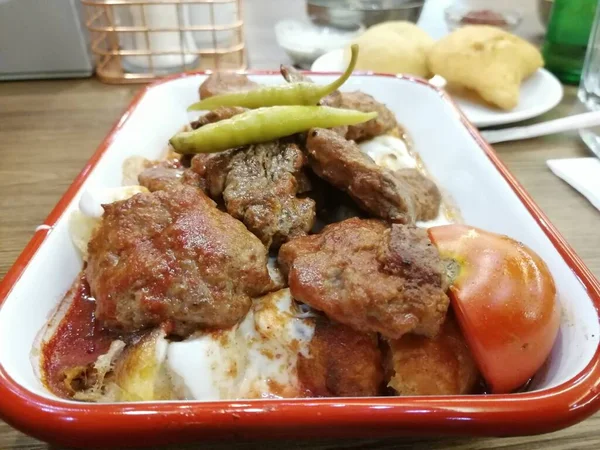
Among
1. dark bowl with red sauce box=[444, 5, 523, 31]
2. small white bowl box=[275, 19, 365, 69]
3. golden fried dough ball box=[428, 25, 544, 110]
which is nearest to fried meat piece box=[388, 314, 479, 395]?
golden fried dough ball box=[428, 25, 544, 110]

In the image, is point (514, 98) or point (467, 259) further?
point (514, 98)

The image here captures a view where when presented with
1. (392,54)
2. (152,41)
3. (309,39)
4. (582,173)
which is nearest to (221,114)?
(392,54)

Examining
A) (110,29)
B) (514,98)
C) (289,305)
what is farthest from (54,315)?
(514,98)

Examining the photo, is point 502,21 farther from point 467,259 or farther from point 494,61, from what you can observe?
point 467,259

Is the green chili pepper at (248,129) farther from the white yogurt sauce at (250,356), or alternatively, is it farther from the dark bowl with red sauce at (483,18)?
the dark bowl with red sauce at (483,18)

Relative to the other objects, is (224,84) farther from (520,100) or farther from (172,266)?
(520,100)

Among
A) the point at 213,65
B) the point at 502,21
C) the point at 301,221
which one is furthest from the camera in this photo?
the point at 502,21
